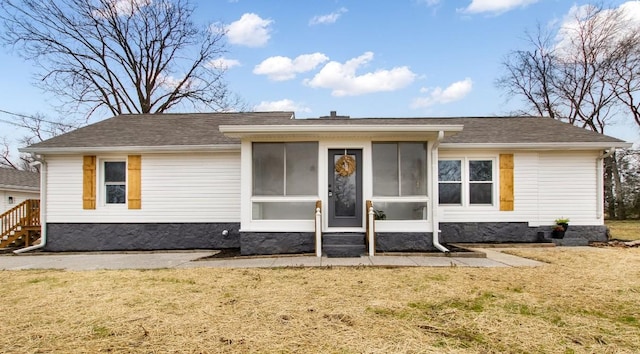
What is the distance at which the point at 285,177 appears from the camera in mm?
7566

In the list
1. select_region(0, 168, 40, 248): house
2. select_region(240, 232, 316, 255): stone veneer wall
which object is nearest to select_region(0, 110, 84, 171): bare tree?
select_region(0, 168, 40, 248): house

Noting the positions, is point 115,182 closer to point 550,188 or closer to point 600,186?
point 550,188

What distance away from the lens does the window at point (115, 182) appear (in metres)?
8.81

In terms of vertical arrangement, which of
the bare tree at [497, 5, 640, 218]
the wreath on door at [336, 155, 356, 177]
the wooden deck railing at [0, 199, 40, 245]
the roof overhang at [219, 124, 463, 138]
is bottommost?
the wooden deck railing at [0, 199, 40, 245]

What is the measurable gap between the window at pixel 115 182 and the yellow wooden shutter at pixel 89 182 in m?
0.26

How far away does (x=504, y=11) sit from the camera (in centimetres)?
1519

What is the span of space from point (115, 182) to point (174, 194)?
166 cm

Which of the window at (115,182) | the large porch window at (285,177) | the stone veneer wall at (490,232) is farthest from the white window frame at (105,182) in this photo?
the stone veneer wall at (490,232)

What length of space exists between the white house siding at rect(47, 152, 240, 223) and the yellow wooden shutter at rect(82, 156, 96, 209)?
0.39ft

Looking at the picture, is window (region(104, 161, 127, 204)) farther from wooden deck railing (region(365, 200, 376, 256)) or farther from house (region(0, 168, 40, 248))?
wooden deck railing (region(365, 200, 376, 256))

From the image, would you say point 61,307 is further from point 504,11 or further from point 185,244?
point 504,11

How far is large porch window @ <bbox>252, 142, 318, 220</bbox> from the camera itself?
750 cm

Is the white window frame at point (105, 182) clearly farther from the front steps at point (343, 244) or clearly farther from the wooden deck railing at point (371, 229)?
the wooden deck railing at point (371, 229)

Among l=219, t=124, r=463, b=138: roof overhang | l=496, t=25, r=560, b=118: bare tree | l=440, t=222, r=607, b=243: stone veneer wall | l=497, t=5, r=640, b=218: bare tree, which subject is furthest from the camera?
l=496, t=25, r=560, b=118: bare tree
